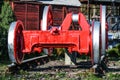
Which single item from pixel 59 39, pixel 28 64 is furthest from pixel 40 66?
pixel 59 39

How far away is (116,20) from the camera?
3269 cm

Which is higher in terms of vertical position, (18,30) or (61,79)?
(18,30)

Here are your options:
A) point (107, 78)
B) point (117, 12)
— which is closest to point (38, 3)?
point (117, 12)

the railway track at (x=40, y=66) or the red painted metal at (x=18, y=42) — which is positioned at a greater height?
the red painted metal at (x=18, y=42)

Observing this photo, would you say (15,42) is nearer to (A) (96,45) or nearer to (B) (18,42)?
(B) (18,42)

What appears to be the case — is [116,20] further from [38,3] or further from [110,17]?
[38,3]

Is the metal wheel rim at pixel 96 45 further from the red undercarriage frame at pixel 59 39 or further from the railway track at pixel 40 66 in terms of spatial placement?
the red undercarriage frame at pixel 59 39

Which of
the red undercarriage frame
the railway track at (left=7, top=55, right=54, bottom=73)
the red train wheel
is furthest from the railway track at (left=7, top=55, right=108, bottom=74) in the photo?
the red undercarriage frame

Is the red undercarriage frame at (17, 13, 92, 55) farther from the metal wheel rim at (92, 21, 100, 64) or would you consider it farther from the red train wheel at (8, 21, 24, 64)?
the metal wheel rim at (92, 21, 100, 64)

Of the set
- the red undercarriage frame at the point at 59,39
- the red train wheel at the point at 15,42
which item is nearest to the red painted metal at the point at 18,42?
the red train wheel at the point at 15,42

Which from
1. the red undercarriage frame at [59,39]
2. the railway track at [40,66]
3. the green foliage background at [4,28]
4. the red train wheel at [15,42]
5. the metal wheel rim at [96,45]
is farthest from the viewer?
the green foliage background at [4,28]

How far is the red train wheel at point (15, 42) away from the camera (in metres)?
11.4

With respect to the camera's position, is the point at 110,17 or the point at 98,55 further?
the point at 110,17

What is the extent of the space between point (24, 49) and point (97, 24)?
234cm
